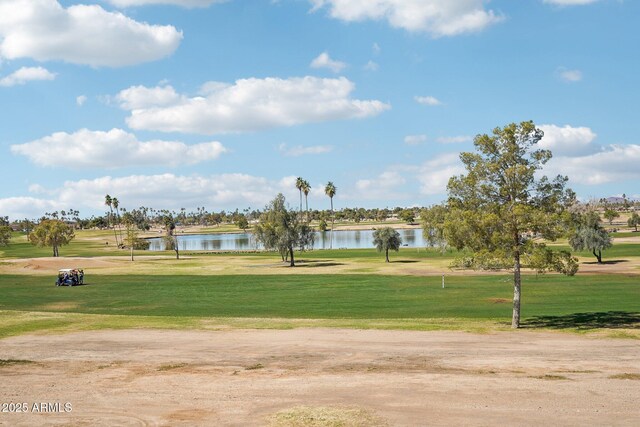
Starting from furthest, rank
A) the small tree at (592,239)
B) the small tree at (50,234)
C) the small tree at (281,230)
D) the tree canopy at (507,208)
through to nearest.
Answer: the small tree at (50,234) < the small tree at (281,230) < the small tree at (592,239) < the tree canopy at (507,208)

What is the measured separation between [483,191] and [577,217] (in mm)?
6290

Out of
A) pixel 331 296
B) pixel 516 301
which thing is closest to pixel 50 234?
pixel 331 296

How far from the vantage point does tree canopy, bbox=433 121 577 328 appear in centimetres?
3347

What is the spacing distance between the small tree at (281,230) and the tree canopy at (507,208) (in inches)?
2427

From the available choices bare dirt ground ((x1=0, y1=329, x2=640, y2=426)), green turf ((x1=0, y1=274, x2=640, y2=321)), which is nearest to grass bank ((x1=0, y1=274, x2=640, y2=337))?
green turf ((x1=0, y1=274, x2=640, y2=321))

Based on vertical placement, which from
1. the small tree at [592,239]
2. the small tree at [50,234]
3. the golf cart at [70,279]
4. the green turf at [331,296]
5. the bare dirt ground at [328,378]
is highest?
the small tree at [50,234]

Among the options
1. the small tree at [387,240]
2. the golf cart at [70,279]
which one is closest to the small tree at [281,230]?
the small tree at [387,240]

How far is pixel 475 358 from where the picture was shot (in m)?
25.8

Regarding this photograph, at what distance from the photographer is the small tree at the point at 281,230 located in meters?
96.1

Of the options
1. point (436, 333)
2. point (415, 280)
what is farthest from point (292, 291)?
point (436, 333)

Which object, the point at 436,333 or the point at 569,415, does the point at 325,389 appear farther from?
the point at 436,333

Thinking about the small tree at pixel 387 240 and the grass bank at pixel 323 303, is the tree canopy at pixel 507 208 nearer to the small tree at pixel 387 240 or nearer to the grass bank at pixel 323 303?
the grass bank at pixel 323 303

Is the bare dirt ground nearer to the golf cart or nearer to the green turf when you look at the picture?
the green turf

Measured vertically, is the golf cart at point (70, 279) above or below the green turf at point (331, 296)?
above
